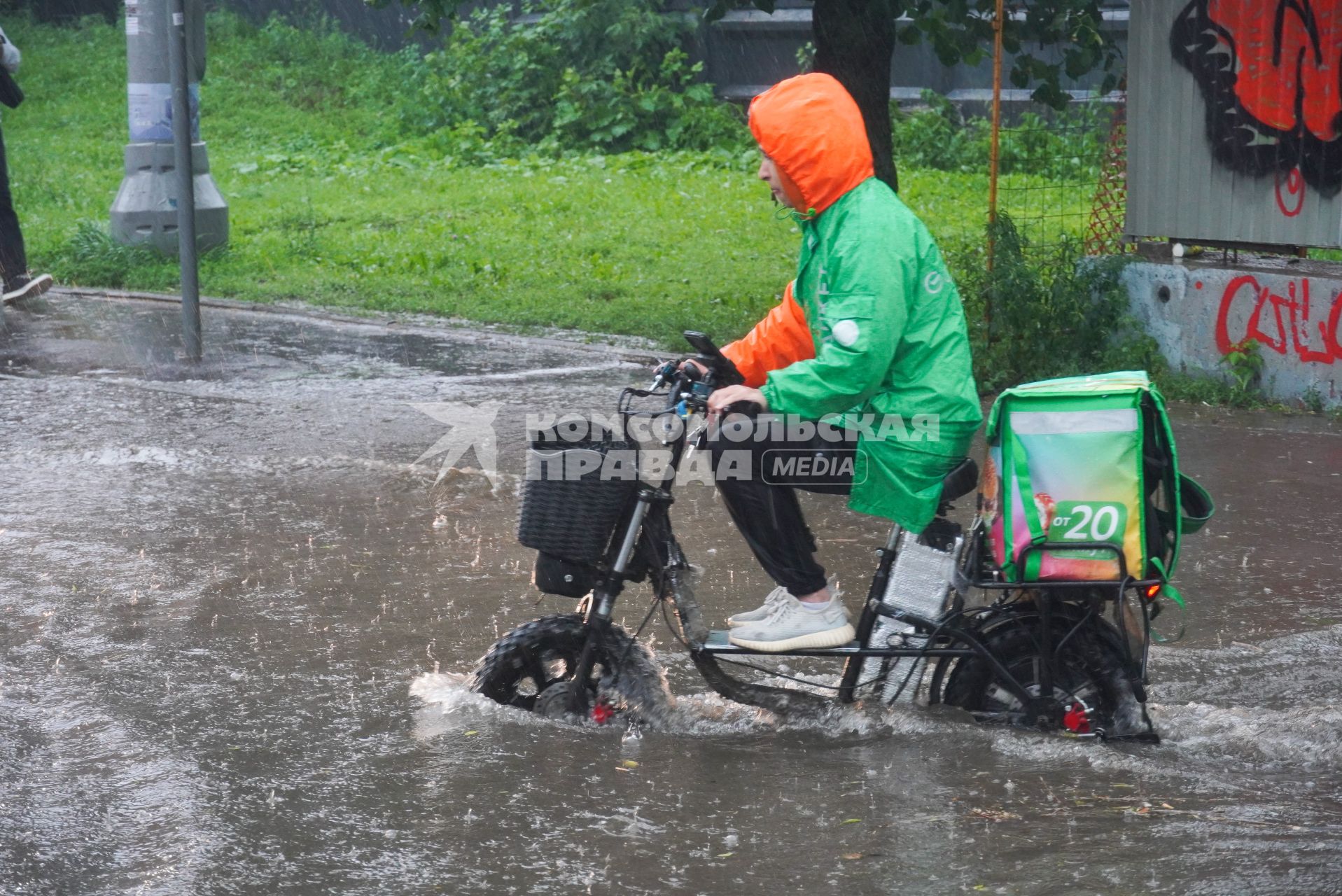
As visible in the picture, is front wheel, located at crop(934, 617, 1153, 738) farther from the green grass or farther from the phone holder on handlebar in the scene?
the green grass

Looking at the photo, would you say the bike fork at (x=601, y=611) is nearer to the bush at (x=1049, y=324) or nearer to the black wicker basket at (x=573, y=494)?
the black wicker basket at (x=573, y=494)

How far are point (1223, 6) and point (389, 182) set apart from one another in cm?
1038

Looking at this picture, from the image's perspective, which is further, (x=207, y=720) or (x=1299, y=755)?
(x=207, y=720)

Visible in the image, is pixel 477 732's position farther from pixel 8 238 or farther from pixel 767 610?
pixel 8 238

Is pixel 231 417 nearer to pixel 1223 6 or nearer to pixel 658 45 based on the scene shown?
pixel 1223 6

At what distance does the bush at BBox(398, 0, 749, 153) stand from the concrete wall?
34.8 ft

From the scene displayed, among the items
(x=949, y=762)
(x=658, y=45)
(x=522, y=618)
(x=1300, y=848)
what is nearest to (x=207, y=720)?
(x=522, y=618)

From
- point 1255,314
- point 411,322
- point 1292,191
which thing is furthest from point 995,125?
point 411,322

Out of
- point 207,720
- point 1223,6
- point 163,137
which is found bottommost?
point 207,720

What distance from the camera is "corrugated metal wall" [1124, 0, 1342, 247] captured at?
7.84 metres

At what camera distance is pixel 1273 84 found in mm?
7984

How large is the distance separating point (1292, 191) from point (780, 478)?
5.23 meters

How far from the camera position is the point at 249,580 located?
18.3 ft

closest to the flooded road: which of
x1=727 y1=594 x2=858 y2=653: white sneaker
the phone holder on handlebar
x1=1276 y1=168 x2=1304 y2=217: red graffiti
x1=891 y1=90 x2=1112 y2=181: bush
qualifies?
x1=727 y1=594 x2=858 y2=653: white sneaker
